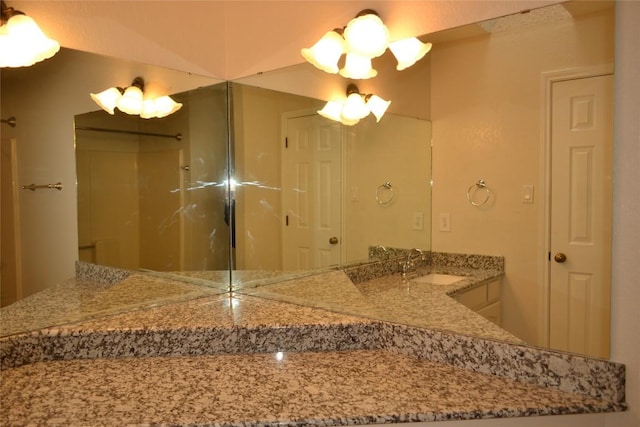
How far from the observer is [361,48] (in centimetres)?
159

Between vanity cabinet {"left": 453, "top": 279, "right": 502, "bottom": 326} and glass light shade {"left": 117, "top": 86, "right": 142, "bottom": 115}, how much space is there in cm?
136

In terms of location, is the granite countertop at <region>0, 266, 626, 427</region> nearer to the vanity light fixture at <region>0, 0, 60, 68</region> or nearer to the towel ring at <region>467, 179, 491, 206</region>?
the towel ring at <region>467, 179, 491, 206</region>

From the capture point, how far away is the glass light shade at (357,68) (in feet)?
5.56

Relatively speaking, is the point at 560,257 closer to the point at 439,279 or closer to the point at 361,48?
the point at 439,279

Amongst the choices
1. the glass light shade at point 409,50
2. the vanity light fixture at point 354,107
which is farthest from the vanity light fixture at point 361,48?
the vanity light fixture at point 354,107

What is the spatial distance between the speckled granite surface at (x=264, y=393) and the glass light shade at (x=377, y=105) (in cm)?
110

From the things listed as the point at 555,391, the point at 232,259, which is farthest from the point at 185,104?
the point at 555,391

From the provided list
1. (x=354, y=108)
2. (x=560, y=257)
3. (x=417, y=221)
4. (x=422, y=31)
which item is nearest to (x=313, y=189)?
(x=354, y=108)

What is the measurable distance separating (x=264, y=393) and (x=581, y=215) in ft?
3.09

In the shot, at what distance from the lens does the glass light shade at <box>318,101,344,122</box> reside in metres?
2.03

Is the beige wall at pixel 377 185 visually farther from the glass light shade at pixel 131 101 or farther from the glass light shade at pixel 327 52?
the glass light shade at pixel 131 101

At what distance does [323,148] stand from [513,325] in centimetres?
121

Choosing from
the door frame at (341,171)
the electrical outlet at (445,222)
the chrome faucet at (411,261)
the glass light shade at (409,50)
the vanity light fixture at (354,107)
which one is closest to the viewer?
the glass light shade at (409,50)

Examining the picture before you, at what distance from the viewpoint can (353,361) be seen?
1.35 meters
